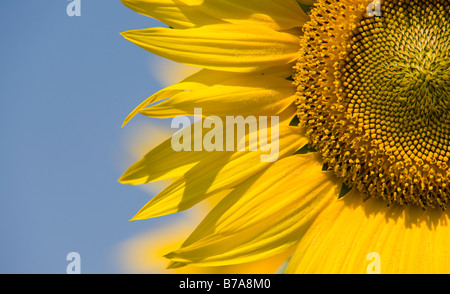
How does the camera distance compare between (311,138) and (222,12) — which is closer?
(222,12)

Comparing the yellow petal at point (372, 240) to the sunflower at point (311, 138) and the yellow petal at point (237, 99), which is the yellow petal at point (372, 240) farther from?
the yellow petal at point (237, 99)

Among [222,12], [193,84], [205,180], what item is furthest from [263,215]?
[222,12]

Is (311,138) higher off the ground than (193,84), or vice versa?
(193,84)

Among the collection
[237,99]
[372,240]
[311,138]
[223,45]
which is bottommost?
[372,240]

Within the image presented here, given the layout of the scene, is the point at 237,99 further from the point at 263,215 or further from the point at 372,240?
the point at 372,240

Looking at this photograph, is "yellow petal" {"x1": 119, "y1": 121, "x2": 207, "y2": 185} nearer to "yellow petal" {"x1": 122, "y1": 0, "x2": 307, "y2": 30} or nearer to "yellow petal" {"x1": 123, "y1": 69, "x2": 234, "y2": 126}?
"yellow petal" {"x1": 123, "y1": 69, "x2": 234, "y2": 126}

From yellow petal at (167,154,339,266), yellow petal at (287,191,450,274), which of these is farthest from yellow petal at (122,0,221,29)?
yellow petal at (287,191,450,274)
